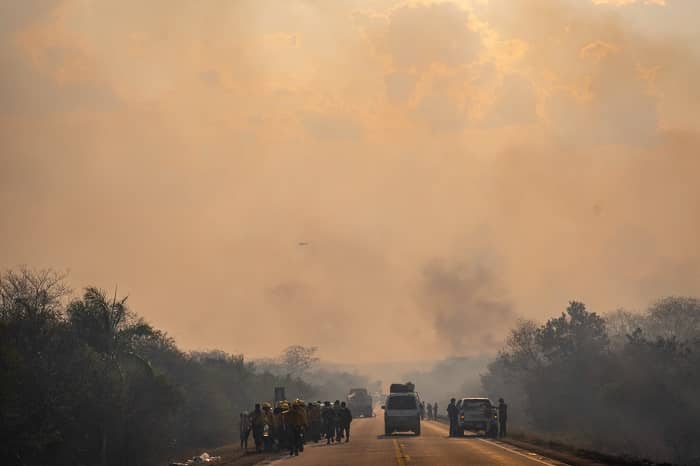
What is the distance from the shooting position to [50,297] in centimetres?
6444

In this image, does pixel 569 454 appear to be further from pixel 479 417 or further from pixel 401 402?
pixel 401 402

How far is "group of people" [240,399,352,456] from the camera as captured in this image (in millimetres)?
49031

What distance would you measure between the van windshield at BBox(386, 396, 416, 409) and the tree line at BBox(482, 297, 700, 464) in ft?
52.3

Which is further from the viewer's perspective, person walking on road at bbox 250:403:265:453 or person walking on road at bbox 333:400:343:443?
person walking on road at bbox 333:400:343:443

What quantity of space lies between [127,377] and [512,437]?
24.0m

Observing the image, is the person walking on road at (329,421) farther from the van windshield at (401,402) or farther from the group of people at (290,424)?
the van windshield at (401,402)

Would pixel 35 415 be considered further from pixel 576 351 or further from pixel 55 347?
pixel 576 351

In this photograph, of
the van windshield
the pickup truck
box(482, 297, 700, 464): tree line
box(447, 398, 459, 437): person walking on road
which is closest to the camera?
the pickup truck

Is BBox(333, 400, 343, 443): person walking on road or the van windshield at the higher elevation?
the van windshield

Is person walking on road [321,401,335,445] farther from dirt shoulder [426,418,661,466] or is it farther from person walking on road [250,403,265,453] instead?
dirt shoulder [426,418,661,466]

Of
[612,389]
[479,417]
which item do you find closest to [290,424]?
[479,417]

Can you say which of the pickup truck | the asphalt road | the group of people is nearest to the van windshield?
the pickup truck

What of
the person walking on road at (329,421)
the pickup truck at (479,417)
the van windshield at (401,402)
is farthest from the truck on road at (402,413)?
the person walking on road at (329,421)

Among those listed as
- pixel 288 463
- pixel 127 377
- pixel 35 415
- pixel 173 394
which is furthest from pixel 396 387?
pixel 288 463
